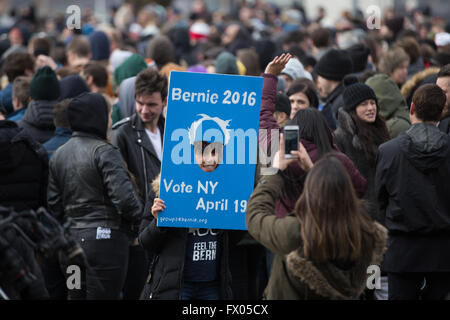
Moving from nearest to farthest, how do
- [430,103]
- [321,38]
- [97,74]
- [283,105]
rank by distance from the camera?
[430,103], [283,105], [97,74], [321,38]

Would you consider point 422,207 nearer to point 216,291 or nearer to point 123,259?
point 216,291

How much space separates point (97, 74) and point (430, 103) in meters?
4.31

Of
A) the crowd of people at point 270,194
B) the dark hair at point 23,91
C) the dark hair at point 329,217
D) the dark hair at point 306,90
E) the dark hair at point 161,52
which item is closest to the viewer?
the dark hair at point 329,217

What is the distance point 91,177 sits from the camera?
553 centimetres

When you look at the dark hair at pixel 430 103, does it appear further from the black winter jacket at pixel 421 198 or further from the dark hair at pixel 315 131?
the dark hair at pixel 315 131

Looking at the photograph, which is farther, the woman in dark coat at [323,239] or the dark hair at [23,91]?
Answer: the dark hair at [23,91]

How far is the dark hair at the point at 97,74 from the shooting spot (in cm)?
845

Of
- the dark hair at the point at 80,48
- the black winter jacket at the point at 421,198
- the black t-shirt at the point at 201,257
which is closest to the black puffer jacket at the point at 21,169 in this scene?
the black t-shirt at the point at 201,257

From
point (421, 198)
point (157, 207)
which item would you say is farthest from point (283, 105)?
point (157, 207)

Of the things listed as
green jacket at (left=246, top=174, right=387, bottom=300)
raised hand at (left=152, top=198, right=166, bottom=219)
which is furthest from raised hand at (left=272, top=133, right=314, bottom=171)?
raised hand at (left=152, top=198, right=166, bottom=219)

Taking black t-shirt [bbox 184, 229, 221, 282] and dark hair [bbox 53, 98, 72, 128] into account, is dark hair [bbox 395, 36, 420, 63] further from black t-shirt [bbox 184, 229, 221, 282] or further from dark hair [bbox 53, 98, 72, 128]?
black t-shirt [bbox 184, 229, 221, 282]

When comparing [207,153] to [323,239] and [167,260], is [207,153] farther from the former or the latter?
[323,239]

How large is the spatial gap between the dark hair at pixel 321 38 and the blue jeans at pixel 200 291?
6638 millimetres

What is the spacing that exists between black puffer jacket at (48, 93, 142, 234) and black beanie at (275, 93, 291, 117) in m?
1.79
